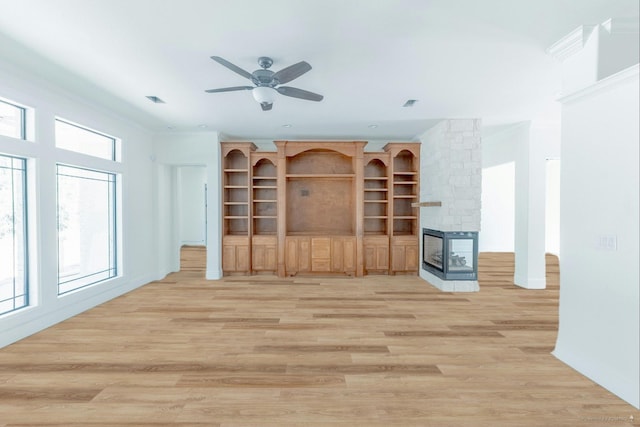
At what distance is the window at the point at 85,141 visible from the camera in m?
3.88

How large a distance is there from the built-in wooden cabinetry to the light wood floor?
5.69 ft

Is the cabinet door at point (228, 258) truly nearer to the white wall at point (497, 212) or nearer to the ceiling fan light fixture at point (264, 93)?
the ceiling fan light fixture at point (264, 93)

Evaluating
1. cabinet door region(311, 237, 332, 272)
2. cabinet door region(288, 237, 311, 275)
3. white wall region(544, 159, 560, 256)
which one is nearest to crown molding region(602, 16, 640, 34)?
cabinet door region(311, 237, 332, 272)

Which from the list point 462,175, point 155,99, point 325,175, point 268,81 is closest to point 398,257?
point 462,175

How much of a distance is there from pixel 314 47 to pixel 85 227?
406 centimetres

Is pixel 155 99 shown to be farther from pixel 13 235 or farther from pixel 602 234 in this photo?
pixel 602 234

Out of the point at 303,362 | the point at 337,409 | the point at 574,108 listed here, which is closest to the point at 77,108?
the point at 303,362

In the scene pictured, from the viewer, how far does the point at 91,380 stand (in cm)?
238

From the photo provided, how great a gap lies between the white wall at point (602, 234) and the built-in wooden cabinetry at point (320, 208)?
3509 millimetres

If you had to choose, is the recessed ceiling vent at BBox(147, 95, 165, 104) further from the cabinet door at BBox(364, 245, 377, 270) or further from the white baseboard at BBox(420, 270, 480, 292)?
the white baseboard at BBox(420, 270, 480, 292)

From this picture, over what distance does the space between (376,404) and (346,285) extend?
10.9 ft

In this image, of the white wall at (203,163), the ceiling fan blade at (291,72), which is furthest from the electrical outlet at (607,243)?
the white wall at (203,163)

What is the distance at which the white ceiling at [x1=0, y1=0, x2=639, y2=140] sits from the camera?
2.24 m

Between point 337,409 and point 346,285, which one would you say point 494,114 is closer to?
point 346,285
